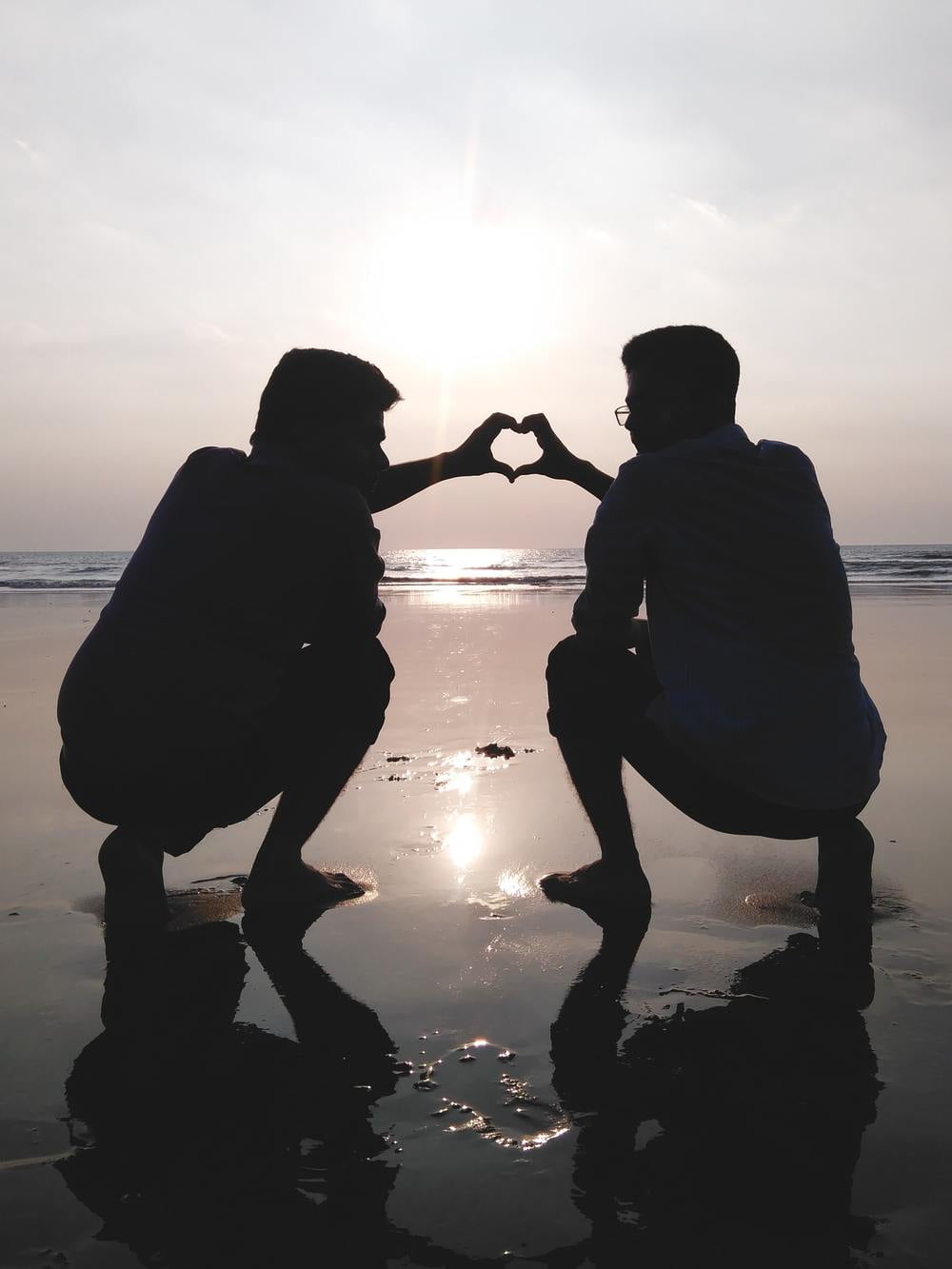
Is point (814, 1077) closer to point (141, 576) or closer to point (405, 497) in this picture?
point (141, 576)

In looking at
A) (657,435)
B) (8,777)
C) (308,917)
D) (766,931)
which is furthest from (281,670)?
(8,777)

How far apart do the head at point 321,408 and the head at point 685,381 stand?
785mm

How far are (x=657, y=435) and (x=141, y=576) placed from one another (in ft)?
4.69

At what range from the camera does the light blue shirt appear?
225 cm

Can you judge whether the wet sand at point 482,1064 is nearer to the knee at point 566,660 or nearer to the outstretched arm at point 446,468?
the knee at point 566,660

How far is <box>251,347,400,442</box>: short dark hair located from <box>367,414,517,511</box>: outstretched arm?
2.00 ft

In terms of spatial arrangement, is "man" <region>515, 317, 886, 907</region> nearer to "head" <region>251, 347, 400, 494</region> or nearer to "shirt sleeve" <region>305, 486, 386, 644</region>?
"shirt sleeve" <region>305, 486, 386, 644</region>

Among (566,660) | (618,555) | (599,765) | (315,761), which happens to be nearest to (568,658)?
(566,660)

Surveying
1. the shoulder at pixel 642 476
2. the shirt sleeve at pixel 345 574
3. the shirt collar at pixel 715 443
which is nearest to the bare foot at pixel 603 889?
the shirt sleeve at pixel 345 574

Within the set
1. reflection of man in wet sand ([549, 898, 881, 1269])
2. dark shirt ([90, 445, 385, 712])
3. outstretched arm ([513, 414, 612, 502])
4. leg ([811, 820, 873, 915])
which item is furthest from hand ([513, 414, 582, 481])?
reflection of man in wet sand ([549, 898, 881, 1269])

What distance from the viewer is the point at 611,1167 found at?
1.46 m

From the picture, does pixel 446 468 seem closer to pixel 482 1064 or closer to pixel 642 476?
pixel 642 476

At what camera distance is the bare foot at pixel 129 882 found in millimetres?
2418

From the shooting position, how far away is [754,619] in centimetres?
228
